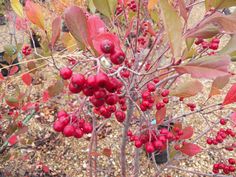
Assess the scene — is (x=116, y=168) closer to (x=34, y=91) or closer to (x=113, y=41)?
(x=34, y=91)

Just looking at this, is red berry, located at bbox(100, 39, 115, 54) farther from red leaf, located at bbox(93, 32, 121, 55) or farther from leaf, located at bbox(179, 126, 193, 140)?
leaf, located at bbox(179, 126, 193, 140)

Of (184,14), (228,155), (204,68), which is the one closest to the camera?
(204,68)

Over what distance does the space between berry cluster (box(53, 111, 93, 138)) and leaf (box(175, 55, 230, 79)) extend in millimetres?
266

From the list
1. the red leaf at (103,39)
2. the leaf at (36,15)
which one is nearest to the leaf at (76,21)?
the red leaf at (103,39)

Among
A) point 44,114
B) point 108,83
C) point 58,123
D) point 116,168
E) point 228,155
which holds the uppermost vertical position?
point 108,83

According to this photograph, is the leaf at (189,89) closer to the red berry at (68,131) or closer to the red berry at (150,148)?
the red berry at (150,148)

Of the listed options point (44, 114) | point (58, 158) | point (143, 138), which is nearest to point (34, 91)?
point (44, 114)

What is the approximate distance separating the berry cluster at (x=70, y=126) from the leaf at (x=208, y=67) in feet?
0.87

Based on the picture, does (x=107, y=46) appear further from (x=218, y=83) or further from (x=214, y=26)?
(x=218, y=83)

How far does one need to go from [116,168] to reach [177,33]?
1.46 metres

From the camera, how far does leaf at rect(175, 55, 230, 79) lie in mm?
408

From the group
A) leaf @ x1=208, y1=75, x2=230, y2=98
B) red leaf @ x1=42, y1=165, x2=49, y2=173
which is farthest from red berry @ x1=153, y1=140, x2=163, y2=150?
red leaf @ x1=42, y1=165, x2=49, y2=173

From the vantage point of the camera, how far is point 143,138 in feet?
2.39

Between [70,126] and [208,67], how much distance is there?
307mm
